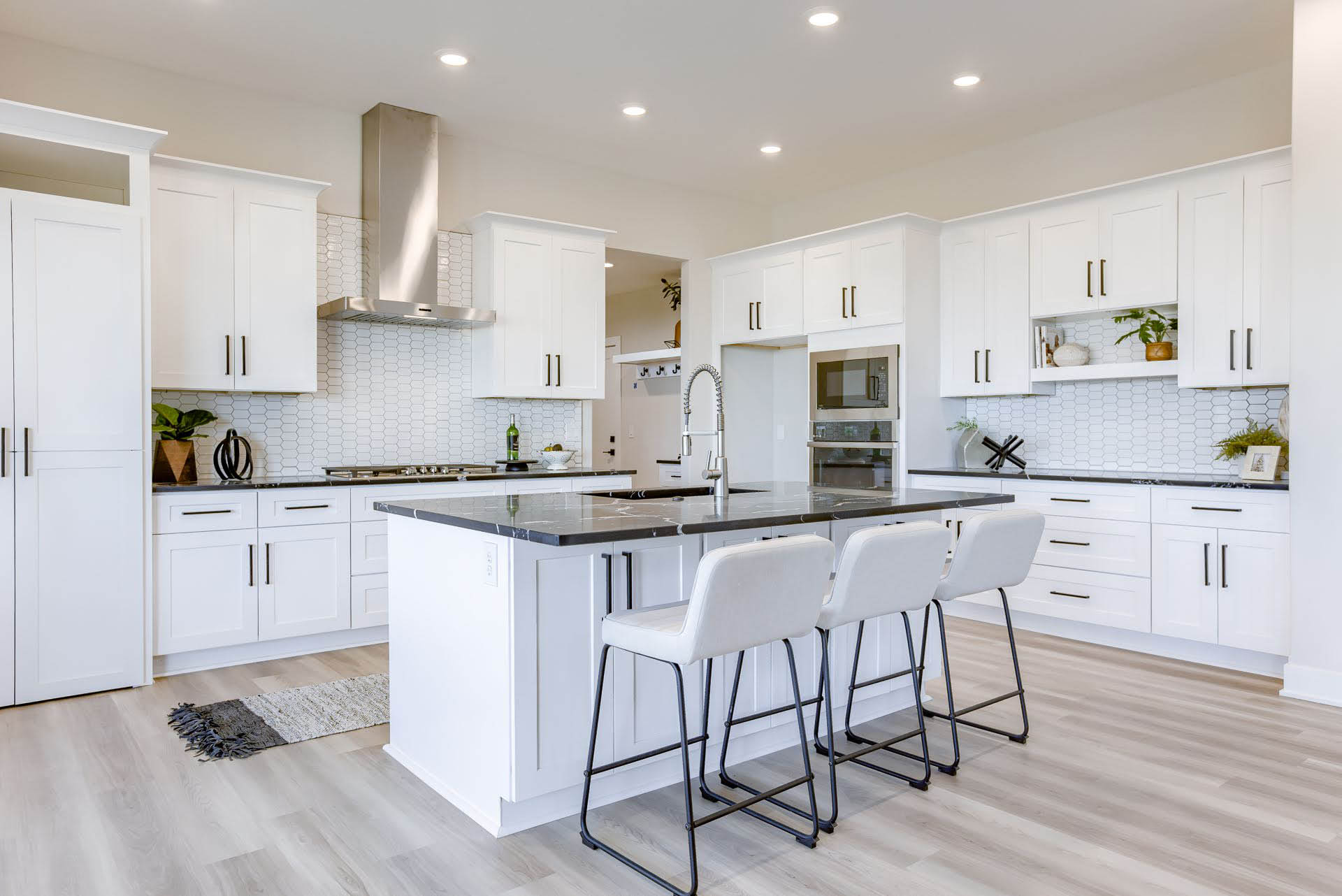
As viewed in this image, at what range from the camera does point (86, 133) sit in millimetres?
3551

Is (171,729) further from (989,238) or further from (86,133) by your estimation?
(989,238)

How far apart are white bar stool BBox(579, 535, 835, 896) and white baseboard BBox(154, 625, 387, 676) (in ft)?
7.97

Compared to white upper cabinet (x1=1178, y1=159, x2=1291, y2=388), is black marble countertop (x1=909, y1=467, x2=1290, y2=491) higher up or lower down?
lower down

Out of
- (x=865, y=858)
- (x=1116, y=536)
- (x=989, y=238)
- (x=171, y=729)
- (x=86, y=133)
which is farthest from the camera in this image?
(x=989, y=238)

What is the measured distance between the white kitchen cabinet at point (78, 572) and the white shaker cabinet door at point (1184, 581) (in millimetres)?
4628

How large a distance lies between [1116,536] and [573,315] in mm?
3299

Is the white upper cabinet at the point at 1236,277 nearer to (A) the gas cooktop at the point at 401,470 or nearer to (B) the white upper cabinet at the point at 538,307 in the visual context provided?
(B) the white upper cabinet at the point at 538,307

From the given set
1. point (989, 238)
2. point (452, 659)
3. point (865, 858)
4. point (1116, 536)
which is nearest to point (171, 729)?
point (452, 659)

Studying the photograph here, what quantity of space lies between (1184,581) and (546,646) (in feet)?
10.6

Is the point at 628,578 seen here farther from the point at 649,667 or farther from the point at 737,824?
the point at 737,824

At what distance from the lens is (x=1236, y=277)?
407 centimetres

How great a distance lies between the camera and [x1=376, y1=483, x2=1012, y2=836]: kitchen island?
7.64ft

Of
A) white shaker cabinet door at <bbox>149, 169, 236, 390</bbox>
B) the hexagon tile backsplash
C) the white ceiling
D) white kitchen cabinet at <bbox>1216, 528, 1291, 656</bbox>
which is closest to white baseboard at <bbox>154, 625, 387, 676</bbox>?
the hexagon tile backsplash

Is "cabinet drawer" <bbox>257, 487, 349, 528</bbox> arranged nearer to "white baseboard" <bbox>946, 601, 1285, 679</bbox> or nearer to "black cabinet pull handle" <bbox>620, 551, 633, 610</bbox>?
"black cabinet pull handle" <bbox>620, 551, 633, 610</bbox>
